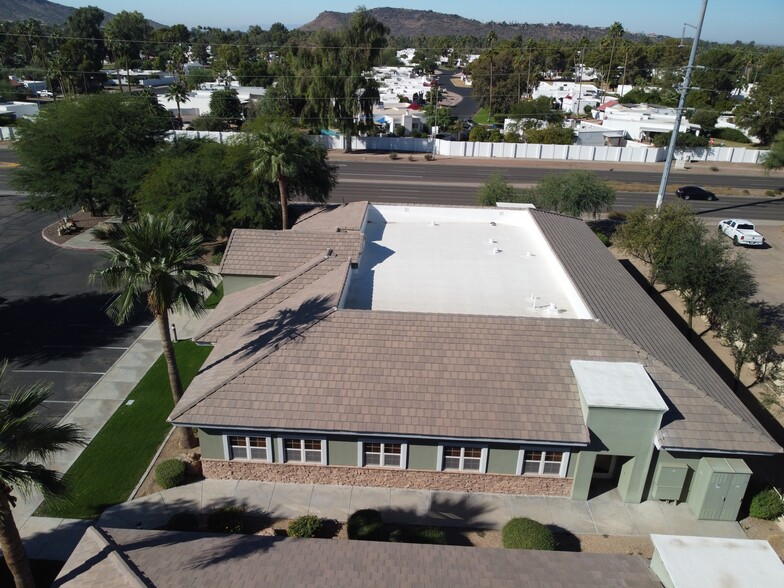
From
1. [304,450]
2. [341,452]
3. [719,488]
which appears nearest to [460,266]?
[341,452]

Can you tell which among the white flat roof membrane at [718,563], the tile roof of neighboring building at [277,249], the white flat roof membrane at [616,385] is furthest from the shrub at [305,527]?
the tile roof of neighboring building at [277,249]

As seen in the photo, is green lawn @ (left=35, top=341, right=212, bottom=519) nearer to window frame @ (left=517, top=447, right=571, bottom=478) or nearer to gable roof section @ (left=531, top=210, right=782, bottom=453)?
window frame @ (left=517, top=447, right=571, bottom=478)

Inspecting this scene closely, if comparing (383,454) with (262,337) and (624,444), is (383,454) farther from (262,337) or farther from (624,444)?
(624,444)

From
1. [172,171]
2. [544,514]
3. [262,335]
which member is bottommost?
[544,514]

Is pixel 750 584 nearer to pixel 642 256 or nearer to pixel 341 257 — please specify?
pixel 341 257

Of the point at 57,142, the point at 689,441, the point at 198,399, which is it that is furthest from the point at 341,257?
the point at 57,142

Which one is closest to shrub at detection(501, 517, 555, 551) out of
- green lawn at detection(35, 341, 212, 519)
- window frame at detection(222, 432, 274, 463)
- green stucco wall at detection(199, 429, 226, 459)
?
window frame at detection(222, 432, 274, 463)
